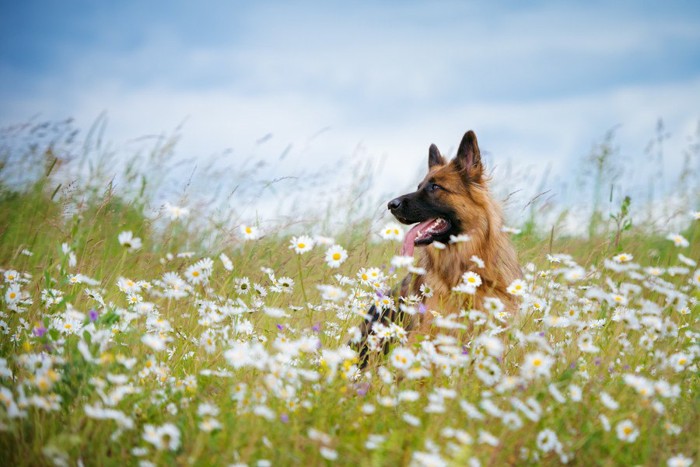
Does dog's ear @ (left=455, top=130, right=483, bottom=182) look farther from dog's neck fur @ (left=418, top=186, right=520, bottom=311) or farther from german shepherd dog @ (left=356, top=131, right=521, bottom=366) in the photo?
dog's neck fur @ (left=418, top=186, right=520, bottom=311)

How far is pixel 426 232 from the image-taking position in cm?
450

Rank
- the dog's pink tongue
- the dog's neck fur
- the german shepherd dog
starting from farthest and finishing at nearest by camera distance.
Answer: the dog's pink tongue → the german shepherd dog → the dog's neck fur

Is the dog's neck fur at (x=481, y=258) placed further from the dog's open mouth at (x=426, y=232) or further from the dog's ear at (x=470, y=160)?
the dog's ear at (x=470, y=160)

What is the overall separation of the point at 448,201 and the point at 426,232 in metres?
0.32

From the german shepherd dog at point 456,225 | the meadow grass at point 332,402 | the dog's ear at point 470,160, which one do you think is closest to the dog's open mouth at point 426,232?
the german shepherd dog at point 456,225

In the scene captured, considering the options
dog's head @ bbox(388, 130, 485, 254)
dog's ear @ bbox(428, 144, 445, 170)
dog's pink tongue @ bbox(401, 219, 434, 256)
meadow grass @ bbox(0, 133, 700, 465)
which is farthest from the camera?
dog's ear @ bbox(428, 144, 445, 170)

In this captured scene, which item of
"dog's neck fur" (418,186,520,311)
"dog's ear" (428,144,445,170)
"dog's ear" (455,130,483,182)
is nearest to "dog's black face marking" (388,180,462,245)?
"dog's neck fur" (418,186,520,311)

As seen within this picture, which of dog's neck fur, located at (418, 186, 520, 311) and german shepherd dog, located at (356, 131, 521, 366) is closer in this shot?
dog's neck fur, located at (418, 186, 520, 311)

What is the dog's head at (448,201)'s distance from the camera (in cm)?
451

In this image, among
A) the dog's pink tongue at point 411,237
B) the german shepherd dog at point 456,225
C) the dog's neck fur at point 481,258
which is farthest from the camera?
the dog's pink tongue at point 411,237

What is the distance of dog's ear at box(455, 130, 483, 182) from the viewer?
4.56m

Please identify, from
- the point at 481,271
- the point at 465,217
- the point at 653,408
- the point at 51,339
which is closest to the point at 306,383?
the point at 51,339

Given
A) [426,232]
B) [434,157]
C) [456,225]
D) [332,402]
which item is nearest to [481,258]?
[456,225]

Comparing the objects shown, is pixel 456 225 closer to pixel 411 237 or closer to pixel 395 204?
pixel 411 237
